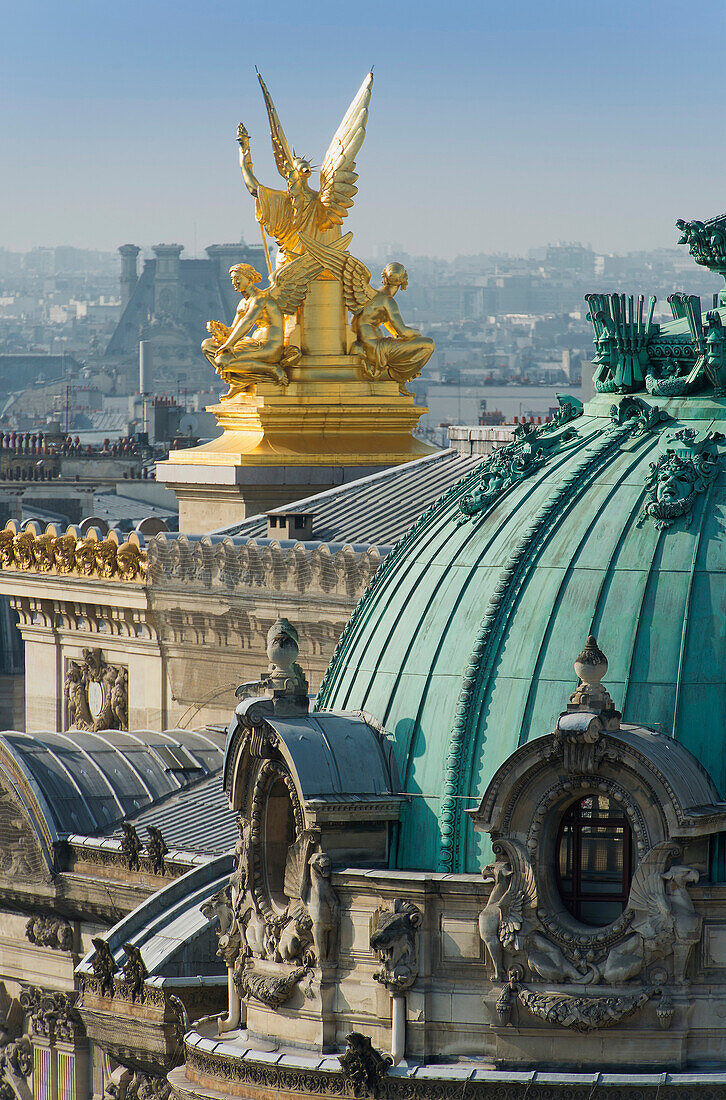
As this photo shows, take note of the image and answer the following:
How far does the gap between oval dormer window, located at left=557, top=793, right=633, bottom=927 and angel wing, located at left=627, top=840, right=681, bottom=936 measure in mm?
326

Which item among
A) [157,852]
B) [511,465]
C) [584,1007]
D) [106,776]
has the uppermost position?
[511,465]

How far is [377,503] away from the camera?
50531 mm

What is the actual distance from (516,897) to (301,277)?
33.5 metres

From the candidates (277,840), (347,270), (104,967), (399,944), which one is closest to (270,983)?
(277,840)

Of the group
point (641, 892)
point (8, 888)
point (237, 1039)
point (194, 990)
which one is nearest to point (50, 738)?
point (8, 888)

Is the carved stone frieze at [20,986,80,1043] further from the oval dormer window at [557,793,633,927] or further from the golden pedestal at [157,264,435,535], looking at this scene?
the golden pedestal at [157,264,435,535]

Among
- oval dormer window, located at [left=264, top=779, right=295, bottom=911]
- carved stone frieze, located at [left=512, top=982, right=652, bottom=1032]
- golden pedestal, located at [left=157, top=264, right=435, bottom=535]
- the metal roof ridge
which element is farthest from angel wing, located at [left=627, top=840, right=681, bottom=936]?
golden pedestal, located at [left=157, top=264, right=435, bottom=535]

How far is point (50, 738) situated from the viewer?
39.1 metres

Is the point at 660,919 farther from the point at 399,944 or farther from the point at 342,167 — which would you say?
the point at 342,167

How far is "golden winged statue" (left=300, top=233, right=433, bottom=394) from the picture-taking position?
5434cm

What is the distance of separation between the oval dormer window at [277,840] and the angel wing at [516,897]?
2333mm

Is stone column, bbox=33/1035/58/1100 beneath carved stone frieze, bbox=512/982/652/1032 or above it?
beneath

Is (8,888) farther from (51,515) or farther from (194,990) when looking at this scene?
(51,515)

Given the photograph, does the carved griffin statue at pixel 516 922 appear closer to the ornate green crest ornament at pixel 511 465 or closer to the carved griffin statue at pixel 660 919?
the carved griffin statue at pixel 660 919
